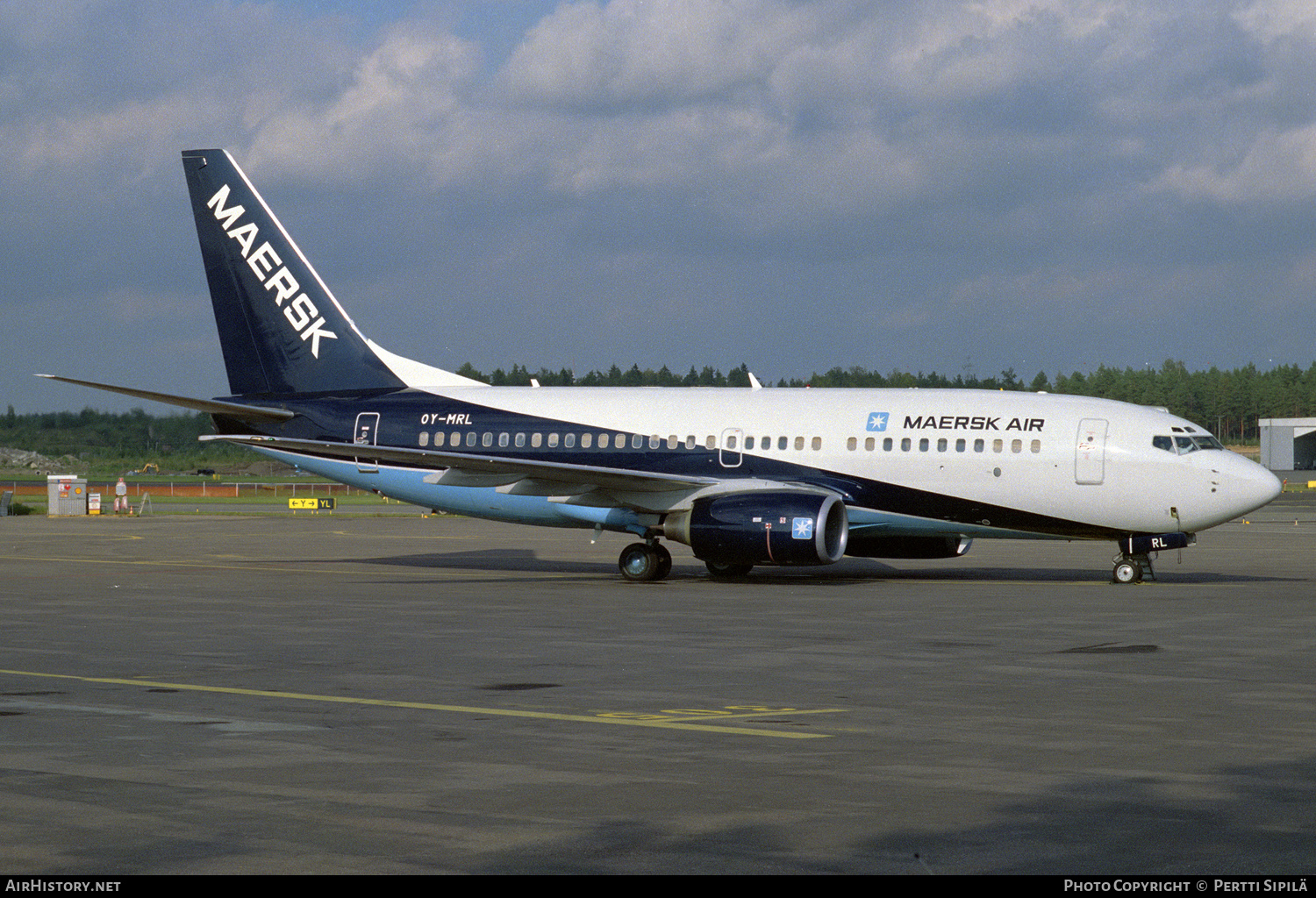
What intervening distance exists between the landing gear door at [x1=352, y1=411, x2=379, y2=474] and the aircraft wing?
4.72ft

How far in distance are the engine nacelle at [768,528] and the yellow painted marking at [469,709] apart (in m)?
14.5

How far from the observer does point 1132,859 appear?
848 cm

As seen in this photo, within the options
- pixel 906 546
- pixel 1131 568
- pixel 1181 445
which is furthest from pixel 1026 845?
pixel 906 546

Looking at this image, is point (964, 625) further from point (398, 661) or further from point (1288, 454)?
point (1288, 454)

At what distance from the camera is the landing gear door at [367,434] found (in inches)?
1361

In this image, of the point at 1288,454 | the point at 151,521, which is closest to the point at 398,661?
the point at 151,521

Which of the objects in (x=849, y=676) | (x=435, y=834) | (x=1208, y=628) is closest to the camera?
(x=435, y=834)

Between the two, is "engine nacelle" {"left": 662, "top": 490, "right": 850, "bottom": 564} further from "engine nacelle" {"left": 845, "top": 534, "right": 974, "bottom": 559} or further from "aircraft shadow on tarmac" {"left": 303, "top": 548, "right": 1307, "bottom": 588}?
"engine nacelle" {"left": 845, "top": 534, "right": 974, "bottom": 559}

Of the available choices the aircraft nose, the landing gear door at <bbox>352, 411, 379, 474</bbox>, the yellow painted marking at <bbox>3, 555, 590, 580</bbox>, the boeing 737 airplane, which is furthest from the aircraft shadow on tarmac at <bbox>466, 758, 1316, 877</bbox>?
the landing gear door at <bbox>352, 411, 379, 474</bbox>

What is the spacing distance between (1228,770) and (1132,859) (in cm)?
304

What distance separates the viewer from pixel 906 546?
3195 centimetres

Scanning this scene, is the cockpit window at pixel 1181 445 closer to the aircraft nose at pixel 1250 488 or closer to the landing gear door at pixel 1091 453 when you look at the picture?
the aircraft nose at pixel 1250 488

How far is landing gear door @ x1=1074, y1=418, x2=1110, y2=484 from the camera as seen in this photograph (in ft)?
97.4

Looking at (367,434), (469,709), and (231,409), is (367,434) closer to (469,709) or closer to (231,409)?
(231,409)
